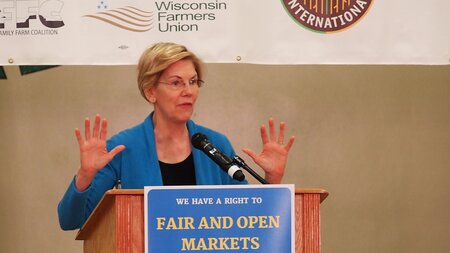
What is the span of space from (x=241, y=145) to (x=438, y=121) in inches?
54.7

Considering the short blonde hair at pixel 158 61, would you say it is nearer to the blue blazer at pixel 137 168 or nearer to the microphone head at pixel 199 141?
the blue blazer at pixel 137 168

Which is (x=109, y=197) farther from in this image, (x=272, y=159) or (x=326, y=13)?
(x=326, y=13)

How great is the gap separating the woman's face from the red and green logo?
1061mm

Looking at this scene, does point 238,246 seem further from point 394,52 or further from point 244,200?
point 394,52

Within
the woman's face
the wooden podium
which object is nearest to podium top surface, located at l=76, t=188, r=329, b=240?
the wooden podium

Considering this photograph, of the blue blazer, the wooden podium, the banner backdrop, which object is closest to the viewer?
the wooden podium

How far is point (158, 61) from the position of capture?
3.90 metres

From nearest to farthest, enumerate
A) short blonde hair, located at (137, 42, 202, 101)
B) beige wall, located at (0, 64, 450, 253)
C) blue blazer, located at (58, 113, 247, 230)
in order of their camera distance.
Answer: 1. blue blazer, located at (58, 113, 247, 230)
2. short blonde hair, located at (137, 42, 202, 101)
3. beige wall, located at (0, 64, 450, 253)

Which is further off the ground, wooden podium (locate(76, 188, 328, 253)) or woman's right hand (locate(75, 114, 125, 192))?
woman's right hand (locate(75, 114, 125, 192))

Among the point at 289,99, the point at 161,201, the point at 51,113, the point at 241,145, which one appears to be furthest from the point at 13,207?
the point at 161,201

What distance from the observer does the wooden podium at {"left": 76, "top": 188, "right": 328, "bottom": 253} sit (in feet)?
8.78

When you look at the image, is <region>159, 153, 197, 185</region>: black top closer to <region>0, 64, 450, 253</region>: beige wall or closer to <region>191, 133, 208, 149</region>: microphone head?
<region>191, 133, 208, 149</region>: microphone head

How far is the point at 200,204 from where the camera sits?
108 inches

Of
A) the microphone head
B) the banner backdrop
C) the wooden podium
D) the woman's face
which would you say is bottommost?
the wooden podium
